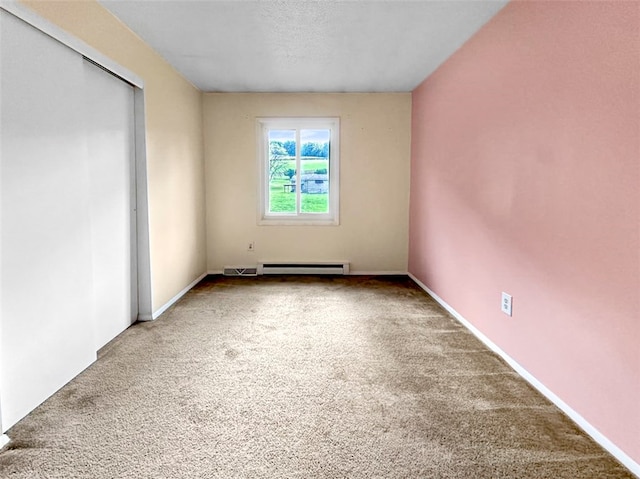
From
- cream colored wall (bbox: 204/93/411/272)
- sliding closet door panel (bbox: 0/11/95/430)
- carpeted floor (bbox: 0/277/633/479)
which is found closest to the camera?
carpeted floor (bbox: 0/277/633/479)

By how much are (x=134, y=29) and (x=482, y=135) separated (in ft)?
9.25

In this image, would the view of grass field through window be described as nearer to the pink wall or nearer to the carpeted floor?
the pink wall

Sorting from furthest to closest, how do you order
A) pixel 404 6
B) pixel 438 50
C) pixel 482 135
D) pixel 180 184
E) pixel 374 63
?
1. pixel 180 184
2. pixel 374 63
3. pixel 438 50
4. pixel 482 135
5. pixel 404 6

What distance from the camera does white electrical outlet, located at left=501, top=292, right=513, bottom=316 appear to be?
2.60 metres

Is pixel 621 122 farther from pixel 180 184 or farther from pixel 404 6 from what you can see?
pixel 180 184

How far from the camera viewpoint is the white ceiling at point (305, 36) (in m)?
2.75

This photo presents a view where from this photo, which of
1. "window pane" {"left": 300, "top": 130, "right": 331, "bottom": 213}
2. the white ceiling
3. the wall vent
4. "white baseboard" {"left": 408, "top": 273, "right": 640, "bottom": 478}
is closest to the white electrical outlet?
"white baseboard" {"left": 408, "top": 273, "right": 640, "bottom": 478}

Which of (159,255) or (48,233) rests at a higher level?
(48,233)

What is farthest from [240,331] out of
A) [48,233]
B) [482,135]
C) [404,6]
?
[404,6]

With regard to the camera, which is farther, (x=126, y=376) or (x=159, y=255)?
(x=159, y=255)

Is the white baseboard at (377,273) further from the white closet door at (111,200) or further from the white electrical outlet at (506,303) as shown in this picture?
the white closet door at (111,200)

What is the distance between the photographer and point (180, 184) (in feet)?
14.1

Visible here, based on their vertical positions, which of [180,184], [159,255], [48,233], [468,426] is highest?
[180,184]

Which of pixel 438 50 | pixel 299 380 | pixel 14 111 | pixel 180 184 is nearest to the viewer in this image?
pixel 14 111
